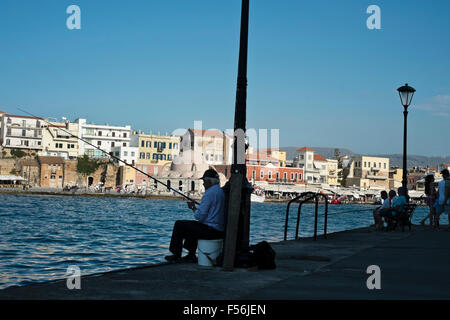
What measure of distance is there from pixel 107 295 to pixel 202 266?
7.53 ft

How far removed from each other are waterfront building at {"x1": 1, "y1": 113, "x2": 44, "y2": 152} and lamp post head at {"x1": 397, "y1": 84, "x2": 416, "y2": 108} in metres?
101

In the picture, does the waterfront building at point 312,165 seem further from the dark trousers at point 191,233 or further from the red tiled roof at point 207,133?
the dark trousers at point 191,233

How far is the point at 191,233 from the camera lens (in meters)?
7.54

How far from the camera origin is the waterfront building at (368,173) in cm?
13012

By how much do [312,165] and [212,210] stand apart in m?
121

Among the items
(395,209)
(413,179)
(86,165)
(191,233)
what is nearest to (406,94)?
(395,209)

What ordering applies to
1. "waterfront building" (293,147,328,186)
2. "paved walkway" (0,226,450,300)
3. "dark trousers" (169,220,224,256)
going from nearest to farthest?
1. "paved walkway" (0,226,450,300)
2. "dark trousers" (169,220,224,256)
3. "waterfront building" (293,147,328,186)

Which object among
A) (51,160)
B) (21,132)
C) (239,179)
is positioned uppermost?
(21,132)

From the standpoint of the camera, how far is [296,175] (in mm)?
113125

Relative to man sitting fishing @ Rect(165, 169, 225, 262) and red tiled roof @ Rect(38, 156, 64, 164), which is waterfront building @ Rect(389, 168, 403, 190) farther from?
man sitting fishing @ Rect(165, 169, 225, 262)

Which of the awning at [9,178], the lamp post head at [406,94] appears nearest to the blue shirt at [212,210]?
the lamp post head at [406,94]

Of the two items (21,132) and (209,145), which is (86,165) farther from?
(209,145)

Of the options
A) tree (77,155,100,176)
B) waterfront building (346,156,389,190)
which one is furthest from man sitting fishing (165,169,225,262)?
waterfront building (346,156,389,190)

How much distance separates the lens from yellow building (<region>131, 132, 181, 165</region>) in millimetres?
112125
